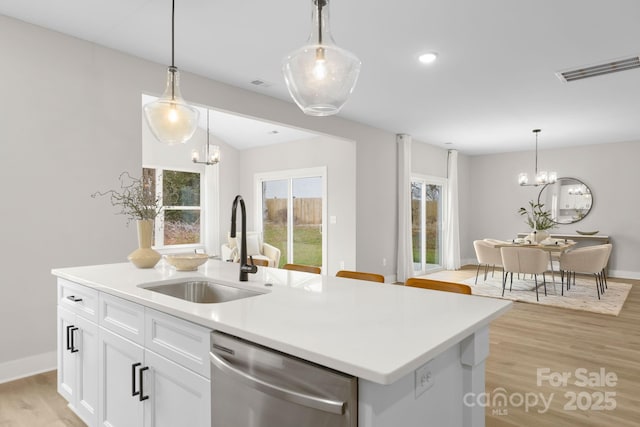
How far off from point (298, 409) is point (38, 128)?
312 cm

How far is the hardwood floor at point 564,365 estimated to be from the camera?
236 cm

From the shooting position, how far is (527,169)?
855 cm

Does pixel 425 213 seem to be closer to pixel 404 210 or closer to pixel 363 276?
pixel 404 210

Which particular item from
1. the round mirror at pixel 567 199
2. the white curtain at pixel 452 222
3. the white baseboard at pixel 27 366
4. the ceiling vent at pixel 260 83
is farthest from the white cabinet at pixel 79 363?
the round mirror at pixel 567 199

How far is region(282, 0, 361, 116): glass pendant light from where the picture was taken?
5.43 ft

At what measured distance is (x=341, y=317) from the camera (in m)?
1.39

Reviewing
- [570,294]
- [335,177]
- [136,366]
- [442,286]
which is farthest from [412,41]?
[570,294]

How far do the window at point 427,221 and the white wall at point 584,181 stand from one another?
1266mm

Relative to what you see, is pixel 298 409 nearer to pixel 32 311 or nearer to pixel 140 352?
pixel 140 352

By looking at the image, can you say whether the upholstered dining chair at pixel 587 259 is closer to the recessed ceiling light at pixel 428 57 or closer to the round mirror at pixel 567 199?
the round mirror at pixel 567 199

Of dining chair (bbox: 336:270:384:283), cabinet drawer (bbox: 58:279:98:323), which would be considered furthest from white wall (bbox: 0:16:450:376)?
dining chair (bbox: 336:270:384:283)

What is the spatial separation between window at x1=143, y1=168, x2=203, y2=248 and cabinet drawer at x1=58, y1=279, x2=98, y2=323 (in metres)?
4.59

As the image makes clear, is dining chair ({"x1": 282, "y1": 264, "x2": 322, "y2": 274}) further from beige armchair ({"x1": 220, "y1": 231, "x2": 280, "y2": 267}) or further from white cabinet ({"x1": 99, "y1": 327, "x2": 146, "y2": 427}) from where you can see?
beige armchair ({"x1": 220, "y1": 231, "x2": 280, "y2": 267})

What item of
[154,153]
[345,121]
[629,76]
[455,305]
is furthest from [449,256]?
[455,305]
